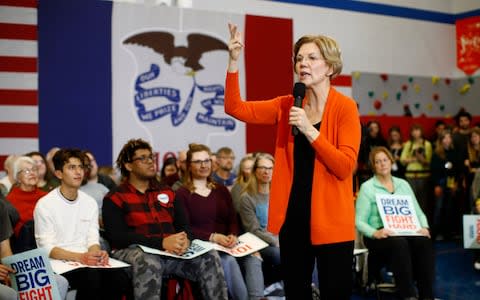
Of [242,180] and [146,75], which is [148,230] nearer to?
[242,180]

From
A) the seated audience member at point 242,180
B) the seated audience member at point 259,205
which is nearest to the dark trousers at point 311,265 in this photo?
the seated audience member at point 259,205

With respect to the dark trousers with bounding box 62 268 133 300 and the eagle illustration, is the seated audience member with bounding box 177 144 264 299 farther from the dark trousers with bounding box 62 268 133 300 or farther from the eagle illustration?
the eagle illustration

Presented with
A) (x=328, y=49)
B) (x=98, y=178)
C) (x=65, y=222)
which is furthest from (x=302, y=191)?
(x=98, y=178)

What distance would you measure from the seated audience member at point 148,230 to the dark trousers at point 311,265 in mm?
1832

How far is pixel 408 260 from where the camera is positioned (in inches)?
172

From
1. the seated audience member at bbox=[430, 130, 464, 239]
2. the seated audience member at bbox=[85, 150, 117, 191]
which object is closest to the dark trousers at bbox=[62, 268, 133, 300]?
the seated audience member at bbox=[85, 150, 117, 191]

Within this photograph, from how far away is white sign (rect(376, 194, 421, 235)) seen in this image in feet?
15.1

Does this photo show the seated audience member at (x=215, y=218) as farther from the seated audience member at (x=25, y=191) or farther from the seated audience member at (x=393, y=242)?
the seated audience member at (x=25, y=191)

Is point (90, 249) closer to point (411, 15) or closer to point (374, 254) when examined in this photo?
point (374, 254)

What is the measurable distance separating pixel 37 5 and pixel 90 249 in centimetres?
370

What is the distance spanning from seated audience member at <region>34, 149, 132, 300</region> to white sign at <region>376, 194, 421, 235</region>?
2.04 meters

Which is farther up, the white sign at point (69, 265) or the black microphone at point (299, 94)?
the black microphone at point (299, 94)

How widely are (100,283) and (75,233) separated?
362 mm

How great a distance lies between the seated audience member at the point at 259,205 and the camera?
463 cm
